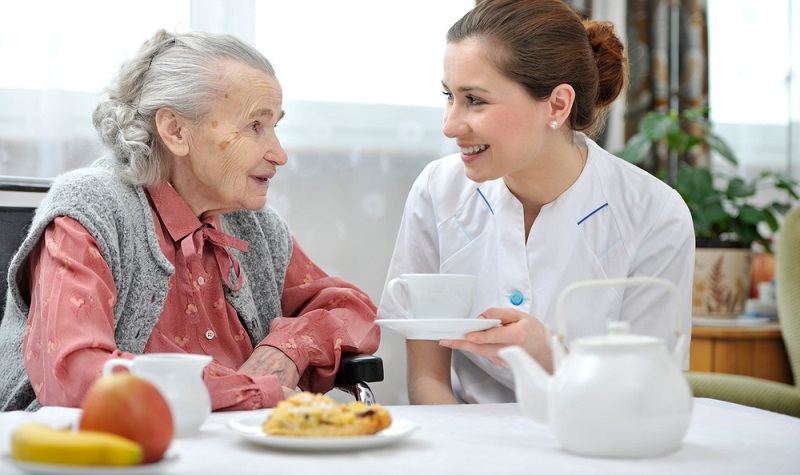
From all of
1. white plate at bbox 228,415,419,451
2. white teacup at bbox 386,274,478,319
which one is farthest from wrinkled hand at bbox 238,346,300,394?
white plate at bbox 228,415,419,451

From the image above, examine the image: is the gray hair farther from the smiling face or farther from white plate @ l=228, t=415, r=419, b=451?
white plate @ l=228, t=415, r=419, b=451

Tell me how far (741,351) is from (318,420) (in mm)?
2121

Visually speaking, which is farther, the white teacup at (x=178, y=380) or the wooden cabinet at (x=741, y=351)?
the wooden cabinet at (x=741, y=351)

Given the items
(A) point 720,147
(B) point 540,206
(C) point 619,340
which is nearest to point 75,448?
(C) point 619,340

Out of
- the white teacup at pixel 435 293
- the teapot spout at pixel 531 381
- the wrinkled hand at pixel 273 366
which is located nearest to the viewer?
the teapot spout at pixel 531 381

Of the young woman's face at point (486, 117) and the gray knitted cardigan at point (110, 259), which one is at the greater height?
the young woman's face at point (486, 117)

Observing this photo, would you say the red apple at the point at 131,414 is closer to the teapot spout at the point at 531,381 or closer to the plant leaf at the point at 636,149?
the teapot spout at the point at 531,381

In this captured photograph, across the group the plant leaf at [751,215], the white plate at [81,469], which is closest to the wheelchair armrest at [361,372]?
the white plate at [81,469]

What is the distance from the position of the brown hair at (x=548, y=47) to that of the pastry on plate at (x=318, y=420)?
92cm

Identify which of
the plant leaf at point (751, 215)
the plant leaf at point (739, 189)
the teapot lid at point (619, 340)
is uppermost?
the plant leaf at point (739, 189)

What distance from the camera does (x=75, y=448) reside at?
0.77 metres

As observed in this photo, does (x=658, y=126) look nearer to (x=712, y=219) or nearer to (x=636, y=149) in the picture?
(x=636, y=149)

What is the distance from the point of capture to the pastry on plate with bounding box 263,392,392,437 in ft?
3.05

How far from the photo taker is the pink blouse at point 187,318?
1281mm
